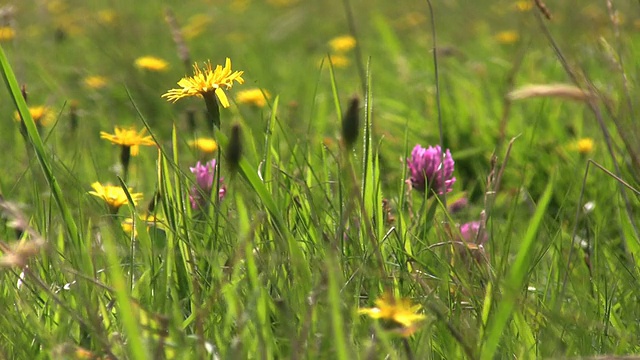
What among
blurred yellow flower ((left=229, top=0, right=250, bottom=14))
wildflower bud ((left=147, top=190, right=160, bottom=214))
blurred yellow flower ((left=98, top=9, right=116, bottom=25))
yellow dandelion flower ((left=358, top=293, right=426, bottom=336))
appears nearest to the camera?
yellow dandelion flower ((left=358, top=293, right=426, bottom=336))

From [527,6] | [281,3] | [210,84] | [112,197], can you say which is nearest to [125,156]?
[112,197]

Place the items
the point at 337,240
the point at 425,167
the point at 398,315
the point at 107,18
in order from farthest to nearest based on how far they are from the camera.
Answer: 1. the point at 107,18
2. the point at 425,167
3. the point at 337,240
4. the point at 398,315

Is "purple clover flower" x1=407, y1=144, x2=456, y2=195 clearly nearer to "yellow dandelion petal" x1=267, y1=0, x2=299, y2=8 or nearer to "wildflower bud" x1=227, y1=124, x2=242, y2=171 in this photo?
"wildflower bud" x1=227, y1=124, x2=242, y2=171

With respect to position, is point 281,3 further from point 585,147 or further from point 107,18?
point 585,147

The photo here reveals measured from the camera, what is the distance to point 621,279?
131 cm

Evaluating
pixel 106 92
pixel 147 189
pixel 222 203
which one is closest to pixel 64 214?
A: pixel 222 203

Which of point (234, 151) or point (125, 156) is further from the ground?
point (234, 151)

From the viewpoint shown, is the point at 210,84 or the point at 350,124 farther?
the point at 210,84

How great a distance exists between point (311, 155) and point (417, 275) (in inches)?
20.9

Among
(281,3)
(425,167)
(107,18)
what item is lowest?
(281,3)

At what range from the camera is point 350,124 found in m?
0.96

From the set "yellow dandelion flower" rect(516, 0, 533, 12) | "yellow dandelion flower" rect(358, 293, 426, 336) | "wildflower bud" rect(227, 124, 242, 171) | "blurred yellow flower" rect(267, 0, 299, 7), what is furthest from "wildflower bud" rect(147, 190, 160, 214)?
"blurred yellow flower" rect(267, 0, 299, 7)

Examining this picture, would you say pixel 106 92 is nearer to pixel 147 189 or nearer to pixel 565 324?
pixel 147 189

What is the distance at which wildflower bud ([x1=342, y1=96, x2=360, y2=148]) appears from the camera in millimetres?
938
